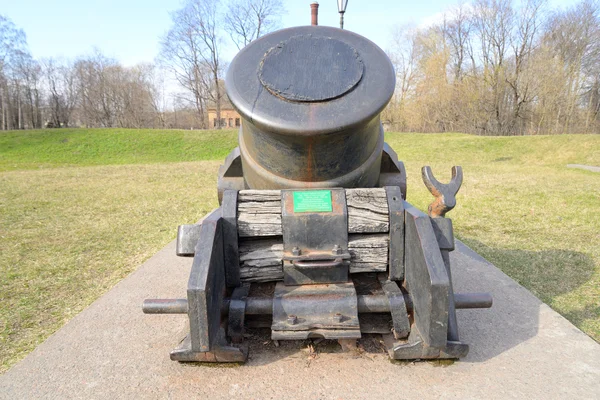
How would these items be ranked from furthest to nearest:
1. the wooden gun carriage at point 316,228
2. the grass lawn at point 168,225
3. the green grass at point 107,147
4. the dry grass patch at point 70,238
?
1. the green grass at point 107,147
2. the grass lawn at point 168,225
3. the dry grass patch at point 70,238
4. the wooden gun carriage at point 316,228

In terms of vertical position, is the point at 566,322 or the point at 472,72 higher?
the point at 472,72

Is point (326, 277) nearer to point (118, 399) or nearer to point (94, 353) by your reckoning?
point (118, 399)

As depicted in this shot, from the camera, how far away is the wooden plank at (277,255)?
215cm

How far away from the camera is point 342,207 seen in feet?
6.92

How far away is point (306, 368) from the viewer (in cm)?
194

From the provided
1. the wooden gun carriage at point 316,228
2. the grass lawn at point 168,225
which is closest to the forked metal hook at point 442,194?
the wooden gun carriage at point 316,228

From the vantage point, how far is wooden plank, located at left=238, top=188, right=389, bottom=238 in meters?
2.12

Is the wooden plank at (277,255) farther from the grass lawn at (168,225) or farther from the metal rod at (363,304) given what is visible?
the grass lawn at (168,225)

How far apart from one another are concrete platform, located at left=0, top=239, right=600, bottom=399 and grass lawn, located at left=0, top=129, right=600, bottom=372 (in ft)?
1.23

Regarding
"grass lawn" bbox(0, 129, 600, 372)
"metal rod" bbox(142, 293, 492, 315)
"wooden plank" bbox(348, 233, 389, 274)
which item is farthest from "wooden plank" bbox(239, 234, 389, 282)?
"grass lawn" bbox(0, 129, 600, 372)

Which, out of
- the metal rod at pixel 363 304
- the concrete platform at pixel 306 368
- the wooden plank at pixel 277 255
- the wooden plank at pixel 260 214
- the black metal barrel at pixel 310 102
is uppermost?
the black metal barrel at pixel 310 102

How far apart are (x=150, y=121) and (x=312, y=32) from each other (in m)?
42.9

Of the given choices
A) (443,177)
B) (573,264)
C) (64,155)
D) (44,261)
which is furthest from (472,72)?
(44,261)

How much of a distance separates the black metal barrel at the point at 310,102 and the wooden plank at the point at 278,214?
14cm
